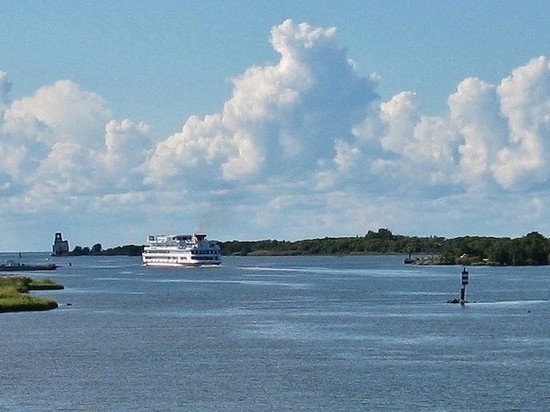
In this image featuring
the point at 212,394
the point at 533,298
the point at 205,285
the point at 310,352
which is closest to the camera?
the point at 212,394

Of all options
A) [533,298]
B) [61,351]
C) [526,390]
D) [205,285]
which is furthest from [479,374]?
[205,285]

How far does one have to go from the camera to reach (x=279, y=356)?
76.6 m

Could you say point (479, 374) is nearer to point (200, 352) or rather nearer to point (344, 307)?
point (200, 352)

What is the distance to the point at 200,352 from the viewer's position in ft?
261

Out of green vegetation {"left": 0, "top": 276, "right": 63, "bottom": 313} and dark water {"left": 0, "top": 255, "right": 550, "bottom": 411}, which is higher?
green vegetation {"left": 0, "top": 276, "right": 63, "bottom": 313}

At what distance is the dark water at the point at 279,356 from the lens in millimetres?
59375

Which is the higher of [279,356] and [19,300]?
[19,300]

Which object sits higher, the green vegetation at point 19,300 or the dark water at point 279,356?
the green vegetation at point 19,300

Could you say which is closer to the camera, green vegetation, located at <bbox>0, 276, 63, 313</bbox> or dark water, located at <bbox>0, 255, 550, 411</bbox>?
dark water, located at <bbox>0, 255, 550, 411</bbox>

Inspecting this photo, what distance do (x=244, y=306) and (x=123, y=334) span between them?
37128 mm

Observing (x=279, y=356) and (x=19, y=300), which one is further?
(x=19, y=300)

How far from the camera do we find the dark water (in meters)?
59.4

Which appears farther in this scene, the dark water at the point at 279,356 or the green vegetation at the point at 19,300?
the green vegetation at the point at 19,300

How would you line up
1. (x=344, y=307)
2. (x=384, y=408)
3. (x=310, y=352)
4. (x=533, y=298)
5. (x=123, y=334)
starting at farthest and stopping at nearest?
(x=533, y=298) → (x=344, y=307) → (x=123, y=334) → (x=310, y=352) → (x=384, y=408)
